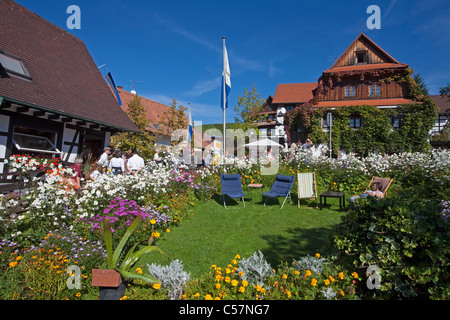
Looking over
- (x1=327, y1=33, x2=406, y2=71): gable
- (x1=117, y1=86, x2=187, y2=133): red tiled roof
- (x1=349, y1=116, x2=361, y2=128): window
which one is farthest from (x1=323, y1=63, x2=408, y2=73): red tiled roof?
(x1=117, y1=86, x2=187, y2=133): red tiled roof

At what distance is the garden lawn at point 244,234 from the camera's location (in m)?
4.11

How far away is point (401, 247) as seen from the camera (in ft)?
8.13

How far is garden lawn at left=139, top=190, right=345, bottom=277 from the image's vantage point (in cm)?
411

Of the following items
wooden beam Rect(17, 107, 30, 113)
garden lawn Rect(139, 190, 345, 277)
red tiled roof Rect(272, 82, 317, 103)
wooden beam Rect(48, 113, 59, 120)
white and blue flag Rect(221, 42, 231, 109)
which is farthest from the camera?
red tiled roof Rect(272, 82, 317, 103)

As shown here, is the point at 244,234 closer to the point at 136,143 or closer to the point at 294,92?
the point at 136,143

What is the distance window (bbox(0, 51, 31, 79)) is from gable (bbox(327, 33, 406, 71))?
69.1ft

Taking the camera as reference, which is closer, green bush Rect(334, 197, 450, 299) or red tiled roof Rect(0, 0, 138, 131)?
green bush Rect(334, 197, 450, 299)

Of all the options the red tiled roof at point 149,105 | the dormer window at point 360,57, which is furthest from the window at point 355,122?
the red tiled roof at point 149,105

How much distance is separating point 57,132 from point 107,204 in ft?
21.6

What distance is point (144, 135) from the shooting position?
15.4 metres

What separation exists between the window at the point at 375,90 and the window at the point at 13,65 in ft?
72.9

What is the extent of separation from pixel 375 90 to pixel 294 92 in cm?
1765

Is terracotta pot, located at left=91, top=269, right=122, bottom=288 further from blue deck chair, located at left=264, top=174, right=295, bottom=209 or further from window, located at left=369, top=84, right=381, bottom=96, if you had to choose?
window, located at left=369, top=84, right=381, bottom=96

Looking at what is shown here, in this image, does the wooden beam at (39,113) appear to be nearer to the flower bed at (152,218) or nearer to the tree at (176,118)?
the flower bed at (152,218)
